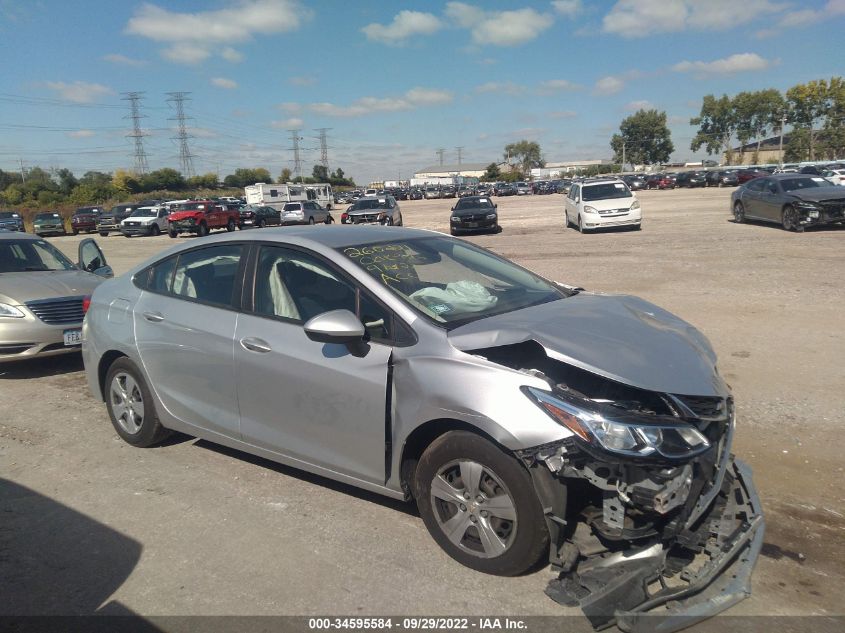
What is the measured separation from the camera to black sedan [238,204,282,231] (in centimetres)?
4047

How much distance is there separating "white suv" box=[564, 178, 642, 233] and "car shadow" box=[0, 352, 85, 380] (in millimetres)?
18040

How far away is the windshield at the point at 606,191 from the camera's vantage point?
76.1 ft

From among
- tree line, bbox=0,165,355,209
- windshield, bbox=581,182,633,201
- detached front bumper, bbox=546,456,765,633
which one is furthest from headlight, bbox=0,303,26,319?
tree line, bbox=0,165,355,209

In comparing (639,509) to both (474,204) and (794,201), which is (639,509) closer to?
(794,201)

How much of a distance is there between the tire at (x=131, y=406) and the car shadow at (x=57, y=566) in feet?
2.67

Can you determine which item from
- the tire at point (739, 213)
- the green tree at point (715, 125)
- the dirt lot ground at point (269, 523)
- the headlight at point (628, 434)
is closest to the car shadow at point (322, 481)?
the dirt lot ground at point (269, 523)

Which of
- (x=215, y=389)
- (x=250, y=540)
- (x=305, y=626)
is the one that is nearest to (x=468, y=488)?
(x=305, y=626)

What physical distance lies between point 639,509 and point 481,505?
732mm

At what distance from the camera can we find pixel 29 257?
8.30 m

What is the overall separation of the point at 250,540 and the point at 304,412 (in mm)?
765

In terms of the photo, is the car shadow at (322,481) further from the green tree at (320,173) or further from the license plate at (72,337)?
the green tree at (320,173)

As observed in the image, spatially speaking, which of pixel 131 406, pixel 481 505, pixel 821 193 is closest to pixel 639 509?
pixel 481 505

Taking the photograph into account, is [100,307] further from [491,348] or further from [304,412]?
[491,348]

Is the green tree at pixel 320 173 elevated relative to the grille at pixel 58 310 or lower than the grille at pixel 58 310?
elevated
